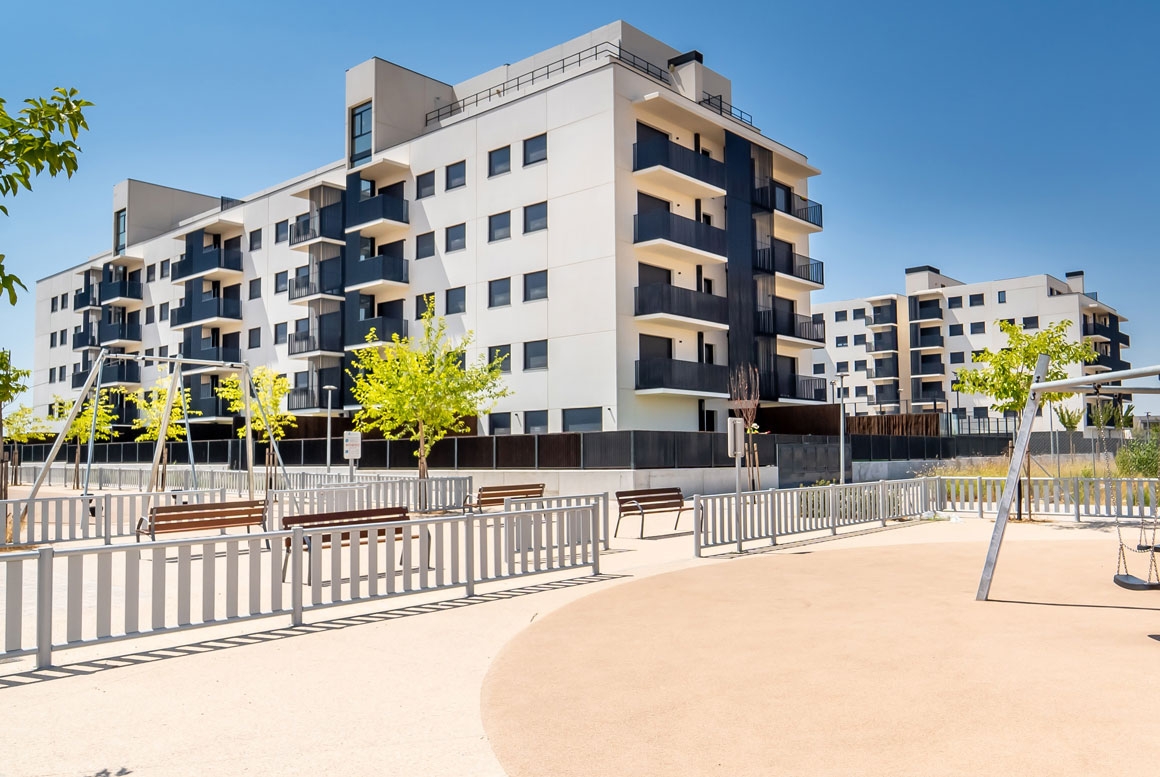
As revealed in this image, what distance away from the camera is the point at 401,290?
4456 cm

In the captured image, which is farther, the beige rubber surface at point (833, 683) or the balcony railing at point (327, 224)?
the balcony railing at point (327, 224)

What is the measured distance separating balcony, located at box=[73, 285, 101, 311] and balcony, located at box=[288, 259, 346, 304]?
28013 mm

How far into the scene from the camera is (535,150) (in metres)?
38.5

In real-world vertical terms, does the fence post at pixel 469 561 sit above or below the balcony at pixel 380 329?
below

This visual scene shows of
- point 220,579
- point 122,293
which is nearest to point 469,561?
point 220,579

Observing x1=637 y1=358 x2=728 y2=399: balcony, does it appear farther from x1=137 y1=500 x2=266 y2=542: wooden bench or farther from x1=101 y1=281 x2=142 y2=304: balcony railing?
x1=101 y1=281 x2=142 y2=304: balcony railing

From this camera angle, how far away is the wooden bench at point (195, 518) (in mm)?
15164

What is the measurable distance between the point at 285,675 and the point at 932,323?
84.5m

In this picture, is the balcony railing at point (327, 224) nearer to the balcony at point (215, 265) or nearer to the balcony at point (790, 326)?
the balcony at point (215, 265)

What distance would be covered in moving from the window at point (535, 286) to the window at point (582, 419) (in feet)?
16.5

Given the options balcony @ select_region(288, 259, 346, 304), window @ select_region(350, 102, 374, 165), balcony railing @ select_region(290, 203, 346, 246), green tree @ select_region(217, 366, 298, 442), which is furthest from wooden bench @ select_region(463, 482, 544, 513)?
window @ select_region(350, 102, 374, 165)

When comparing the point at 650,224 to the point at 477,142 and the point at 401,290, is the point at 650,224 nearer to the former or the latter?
the point at 477,142

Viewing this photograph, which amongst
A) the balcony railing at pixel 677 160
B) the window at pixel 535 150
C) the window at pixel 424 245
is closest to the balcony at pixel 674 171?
the balcony railing at pixel 677 160

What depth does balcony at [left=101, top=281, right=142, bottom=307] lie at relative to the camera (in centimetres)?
6406
